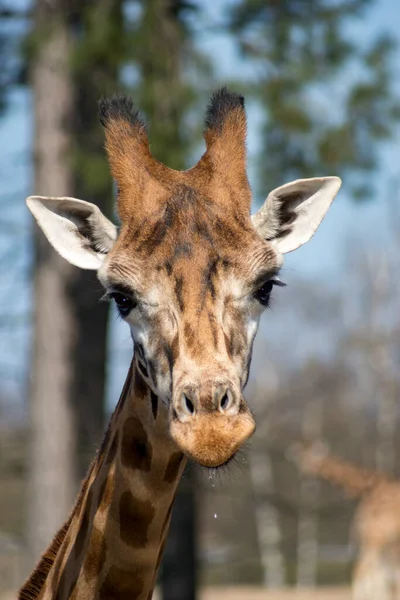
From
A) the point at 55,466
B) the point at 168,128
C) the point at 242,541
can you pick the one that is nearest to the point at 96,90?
the point at 168,128

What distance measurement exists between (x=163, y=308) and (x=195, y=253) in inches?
8.4

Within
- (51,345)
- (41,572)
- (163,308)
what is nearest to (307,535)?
(51,345)

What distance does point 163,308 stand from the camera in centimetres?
325

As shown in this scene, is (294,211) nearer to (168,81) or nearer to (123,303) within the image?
(123,303)

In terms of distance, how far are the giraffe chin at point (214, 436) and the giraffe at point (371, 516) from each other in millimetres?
13234

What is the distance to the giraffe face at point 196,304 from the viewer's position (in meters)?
2.89

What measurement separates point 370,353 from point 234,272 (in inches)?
1172

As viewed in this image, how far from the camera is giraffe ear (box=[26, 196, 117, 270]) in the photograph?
12.4ft

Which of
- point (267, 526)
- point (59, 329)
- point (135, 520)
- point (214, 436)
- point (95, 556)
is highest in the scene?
point (59, 329)

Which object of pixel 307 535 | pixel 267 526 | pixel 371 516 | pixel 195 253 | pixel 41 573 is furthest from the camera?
pixel 307 535

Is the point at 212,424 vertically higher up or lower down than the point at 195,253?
lower down

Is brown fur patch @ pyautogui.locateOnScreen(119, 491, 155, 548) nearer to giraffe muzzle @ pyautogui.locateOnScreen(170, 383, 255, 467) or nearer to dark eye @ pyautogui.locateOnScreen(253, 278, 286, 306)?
giraffe muzzle @ pyautogui.locateOnScreen(170, 383, 255, 467)

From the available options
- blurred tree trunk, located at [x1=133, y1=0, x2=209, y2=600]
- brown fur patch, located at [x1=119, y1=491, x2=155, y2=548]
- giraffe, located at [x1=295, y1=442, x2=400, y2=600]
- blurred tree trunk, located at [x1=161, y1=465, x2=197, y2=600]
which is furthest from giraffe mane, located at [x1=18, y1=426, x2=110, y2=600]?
giraffe, located at [x1=295, y1=442, x2=400, y2=600]

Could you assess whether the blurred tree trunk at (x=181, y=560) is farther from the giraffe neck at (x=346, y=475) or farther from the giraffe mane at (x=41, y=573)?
the giraffe mane at (x=41, y=573)
